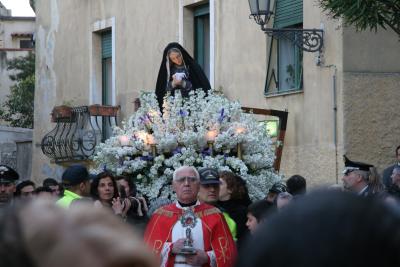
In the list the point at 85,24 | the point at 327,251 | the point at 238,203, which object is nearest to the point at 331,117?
the point at 238,203

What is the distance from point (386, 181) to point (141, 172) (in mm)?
2541

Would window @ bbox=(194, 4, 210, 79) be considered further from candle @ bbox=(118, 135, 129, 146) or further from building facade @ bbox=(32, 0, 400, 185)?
candle @ bbox=(118, 135, 129, 146)

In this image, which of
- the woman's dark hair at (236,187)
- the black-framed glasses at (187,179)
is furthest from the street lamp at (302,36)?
the black-framed glasses at (187,179)

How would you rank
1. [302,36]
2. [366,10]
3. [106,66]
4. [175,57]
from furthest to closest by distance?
[106,66] → [302,36] → [175,57] → [366,10]

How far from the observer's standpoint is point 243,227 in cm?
910

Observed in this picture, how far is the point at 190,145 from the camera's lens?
11445 mm

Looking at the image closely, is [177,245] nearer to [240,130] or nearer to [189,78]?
[240,130]

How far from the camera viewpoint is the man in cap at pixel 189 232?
8.01m

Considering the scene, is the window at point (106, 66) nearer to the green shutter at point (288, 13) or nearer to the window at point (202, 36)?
the window at point (202, 36)

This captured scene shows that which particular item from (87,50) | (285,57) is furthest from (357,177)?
(87,50)

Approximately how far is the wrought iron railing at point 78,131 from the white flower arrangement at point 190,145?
30.3 ft

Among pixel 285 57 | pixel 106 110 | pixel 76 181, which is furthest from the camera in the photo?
pixel 106 110

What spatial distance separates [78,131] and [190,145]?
35.7 feet

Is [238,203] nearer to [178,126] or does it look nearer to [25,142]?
[178,126]
